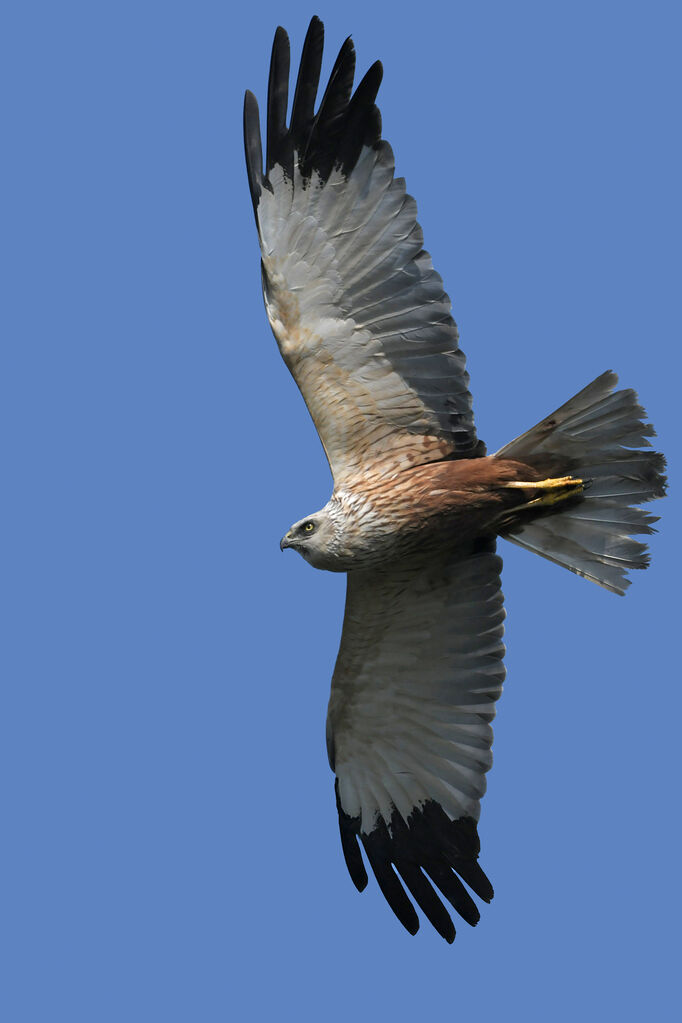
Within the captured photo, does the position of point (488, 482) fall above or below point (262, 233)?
below

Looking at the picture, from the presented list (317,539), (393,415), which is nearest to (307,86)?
(393,415)

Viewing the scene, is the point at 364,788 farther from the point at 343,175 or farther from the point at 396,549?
the point at 343,175

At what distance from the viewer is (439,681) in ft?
30.6

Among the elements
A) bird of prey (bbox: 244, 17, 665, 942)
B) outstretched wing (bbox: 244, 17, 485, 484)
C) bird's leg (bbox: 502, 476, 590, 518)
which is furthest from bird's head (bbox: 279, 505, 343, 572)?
bird's leg (bbox: 502, 476, 590, 518)

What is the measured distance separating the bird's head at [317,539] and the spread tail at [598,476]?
95 cm

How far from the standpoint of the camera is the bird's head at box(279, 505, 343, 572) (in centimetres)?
859

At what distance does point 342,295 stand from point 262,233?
0.51m

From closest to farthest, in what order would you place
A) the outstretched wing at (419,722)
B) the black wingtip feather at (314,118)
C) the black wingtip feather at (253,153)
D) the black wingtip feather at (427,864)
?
the black wingtip feather at (314,118) → the black wingtip feather at (253,153) → the outstretched wing at (419,722) → the black wingtip feather at (427,864)

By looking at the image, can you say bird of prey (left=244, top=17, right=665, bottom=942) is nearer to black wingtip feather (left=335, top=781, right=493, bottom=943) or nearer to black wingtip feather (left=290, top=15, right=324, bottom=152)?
black wingtip feather (left=290, top=15, right=324, bottom=152)

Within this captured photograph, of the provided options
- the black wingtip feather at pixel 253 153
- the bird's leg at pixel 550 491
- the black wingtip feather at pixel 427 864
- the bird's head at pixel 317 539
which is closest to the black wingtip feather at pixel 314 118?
the black wingtip feather at pixel 253 153

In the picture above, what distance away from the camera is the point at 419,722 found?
30.8ft

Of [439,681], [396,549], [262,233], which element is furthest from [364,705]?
[262,233]

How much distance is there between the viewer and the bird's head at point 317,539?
338 inches

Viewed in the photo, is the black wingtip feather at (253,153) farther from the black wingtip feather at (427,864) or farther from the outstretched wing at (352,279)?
Answer: the black wingtip feather at (427,864)
